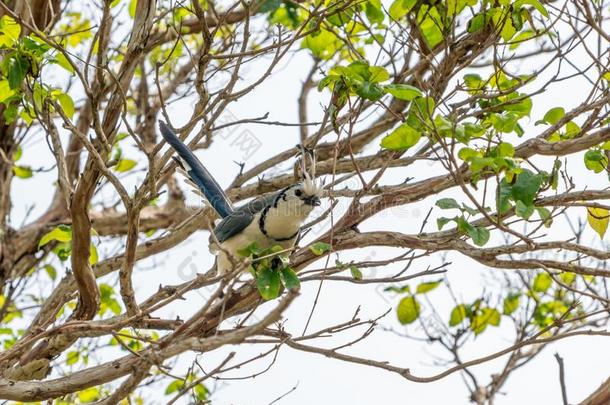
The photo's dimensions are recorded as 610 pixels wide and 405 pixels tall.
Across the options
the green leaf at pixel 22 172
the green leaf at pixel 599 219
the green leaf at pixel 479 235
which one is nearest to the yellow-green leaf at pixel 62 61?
the green leaf at pixel 479 235

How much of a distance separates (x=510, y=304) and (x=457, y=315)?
59 cm

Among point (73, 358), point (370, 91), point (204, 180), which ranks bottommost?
point (370, 91)

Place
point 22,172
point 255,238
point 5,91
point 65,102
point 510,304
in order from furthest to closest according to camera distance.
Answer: point 510,304 < point 22,172 < point 255,238 < point 65,102 < point 5,91

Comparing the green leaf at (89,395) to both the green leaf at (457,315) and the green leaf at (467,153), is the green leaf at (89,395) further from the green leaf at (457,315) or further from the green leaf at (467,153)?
the green leaf at (467,153)

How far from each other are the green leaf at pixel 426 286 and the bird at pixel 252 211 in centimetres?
144

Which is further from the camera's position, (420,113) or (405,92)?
(420,113)

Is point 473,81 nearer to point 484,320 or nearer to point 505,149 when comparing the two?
point 505,149

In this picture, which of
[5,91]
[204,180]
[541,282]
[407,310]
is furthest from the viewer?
[541,282]

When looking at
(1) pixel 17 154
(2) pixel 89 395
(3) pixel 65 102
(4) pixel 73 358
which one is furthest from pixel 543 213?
(1) pixel 17 154

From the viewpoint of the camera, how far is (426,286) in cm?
495

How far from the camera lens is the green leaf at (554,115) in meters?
2.99

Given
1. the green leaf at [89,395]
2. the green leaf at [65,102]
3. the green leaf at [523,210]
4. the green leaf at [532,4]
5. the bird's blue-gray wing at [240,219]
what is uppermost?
the green leaf at [65,102]

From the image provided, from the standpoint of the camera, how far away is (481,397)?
5.10 metres

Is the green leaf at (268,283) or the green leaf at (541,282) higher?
the green leaf at (541,282)
